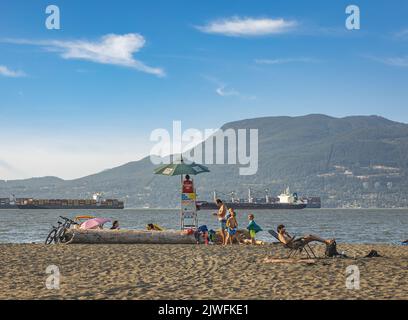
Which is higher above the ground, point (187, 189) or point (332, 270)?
point (187, 189)

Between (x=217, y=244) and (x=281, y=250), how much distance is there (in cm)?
345

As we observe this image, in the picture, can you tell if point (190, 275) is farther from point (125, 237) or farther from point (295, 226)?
point (295, 226)

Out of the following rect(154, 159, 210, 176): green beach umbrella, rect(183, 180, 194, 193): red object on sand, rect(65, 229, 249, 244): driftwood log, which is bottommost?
rect(65, 229, 249, 244): driftwood log

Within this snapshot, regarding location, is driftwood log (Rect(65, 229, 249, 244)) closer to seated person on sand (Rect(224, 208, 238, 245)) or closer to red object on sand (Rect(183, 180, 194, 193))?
seated person on sand (Rect(224, 208, 238, 245))

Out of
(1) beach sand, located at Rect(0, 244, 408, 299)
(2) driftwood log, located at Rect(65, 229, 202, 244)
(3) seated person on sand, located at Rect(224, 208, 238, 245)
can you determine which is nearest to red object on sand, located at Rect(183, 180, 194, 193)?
(2) driftwood log, located at Rect(65, 229, 202, 244)

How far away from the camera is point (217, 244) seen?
22922 mm

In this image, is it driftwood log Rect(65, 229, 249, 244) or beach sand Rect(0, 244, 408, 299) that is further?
driftwood log Rect(65, 229, 249, 244)

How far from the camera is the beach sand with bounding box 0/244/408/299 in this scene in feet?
37.4

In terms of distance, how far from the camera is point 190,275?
13906 millimetres

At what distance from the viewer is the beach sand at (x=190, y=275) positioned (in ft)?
37.4

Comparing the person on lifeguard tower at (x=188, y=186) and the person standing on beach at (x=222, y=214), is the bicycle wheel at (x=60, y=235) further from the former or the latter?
the person standing on beach at (x=222, y=214)

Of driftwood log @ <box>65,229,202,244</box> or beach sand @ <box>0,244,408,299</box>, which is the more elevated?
driftwood log @ <box>65,229,202,244</box>
